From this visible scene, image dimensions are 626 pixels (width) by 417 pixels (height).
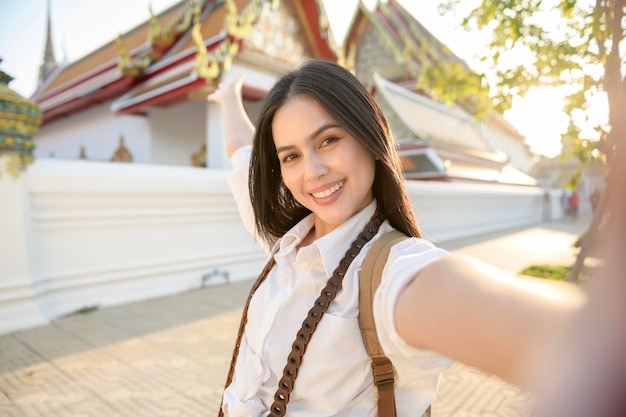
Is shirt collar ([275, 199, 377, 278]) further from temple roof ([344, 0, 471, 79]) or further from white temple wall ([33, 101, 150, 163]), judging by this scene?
temple roof ([344, 0, 471, 79])

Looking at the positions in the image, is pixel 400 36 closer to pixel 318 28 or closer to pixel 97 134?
pixel 318 28

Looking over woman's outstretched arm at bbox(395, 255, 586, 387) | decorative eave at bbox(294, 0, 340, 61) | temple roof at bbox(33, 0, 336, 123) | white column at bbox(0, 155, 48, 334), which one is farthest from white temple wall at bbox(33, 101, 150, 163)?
woman's outstretched arm at bbox(395, 255, 586, 387)

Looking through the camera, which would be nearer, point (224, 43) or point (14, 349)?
point (14, 349)

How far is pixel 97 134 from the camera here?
8719 mm

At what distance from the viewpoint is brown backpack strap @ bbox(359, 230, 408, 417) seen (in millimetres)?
835

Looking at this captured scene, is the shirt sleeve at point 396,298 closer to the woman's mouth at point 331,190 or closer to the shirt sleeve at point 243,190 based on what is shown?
the woman's mouth at point 331,190

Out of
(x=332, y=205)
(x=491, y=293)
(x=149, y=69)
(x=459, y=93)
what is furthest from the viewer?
(x=149, y=69)

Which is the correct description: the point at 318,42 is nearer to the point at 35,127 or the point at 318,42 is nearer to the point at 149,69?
the point at 149,69

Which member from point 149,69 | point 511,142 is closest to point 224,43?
point 149,69

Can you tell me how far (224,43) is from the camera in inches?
208

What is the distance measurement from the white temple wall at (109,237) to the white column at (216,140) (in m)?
1.59

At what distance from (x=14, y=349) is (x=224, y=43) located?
162 inches

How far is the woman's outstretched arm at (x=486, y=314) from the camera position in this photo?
471 millimetres

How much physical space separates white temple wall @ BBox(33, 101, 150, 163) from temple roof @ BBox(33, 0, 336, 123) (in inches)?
17.0
